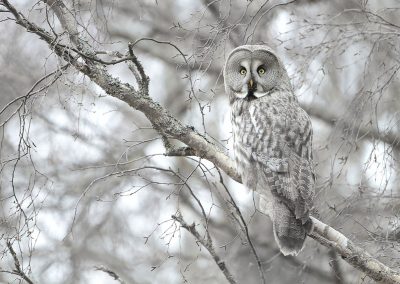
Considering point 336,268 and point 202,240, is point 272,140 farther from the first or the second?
point 336,268

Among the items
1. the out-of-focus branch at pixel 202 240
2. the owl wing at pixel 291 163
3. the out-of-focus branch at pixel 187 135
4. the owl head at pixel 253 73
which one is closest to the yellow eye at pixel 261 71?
the owl head at pixel 253 73

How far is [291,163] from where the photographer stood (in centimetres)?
541

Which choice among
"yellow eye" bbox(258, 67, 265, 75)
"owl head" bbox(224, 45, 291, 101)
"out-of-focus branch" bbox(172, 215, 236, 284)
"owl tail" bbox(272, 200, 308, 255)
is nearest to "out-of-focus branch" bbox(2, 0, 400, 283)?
"out-of-focus branch" bbox(172, 215, 236, 284)

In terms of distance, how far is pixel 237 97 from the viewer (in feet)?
19.9

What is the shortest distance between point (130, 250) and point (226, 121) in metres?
3.48

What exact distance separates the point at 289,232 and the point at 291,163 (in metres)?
0.57

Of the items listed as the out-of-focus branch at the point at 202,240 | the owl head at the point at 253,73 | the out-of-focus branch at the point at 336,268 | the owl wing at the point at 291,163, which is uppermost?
the owl head at the point at 253,73

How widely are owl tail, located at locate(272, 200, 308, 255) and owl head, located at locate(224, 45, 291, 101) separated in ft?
3.94

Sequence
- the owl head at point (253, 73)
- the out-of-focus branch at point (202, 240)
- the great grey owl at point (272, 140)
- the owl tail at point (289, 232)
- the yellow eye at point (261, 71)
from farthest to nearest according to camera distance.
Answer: the yellow eye at point (261, 71), the owl head at point (253, 73), the great grey owl at point (272, 140), the owl tail at point (289, 232), the out-of-focus branch at point (202, 240)

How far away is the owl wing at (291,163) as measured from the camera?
515 centimetres

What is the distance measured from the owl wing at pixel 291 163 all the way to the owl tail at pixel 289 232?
0.19ft

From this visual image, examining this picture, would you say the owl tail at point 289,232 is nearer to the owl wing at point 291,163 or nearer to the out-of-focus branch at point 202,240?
the owl wing at point 291,163

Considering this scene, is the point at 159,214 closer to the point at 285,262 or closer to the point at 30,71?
the point at 285,262

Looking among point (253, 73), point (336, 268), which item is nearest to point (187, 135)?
point (253, 73)
